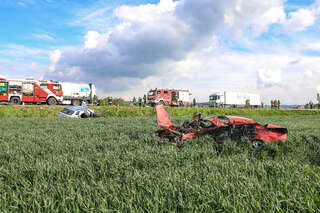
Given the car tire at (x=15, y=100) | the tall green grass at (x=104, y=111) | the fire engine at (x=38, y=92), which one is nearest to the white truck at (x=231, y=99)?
the tall green grass at (x=104, y=111)

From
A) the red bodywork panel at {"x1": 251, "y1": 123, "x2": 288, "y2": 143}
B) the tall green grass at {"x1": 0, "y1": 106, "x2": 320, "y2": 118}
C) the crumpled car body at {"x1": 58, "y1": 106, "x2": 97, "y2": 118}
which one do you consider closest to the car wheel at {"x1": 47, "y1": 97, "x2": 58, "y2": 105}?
the tall green grass at {"x1": 0, "y1": 106, "x2": 320, "y2": 118}

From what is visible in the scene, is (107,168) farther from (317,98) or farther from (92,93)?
(317,98)

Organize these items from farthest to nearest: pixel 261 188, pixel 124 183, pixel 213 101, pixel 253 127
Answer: pixel 213 101, pixel 253 127, pixel 124 183, pixel 261 188

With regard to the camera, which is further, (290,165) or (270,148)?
(270,148)

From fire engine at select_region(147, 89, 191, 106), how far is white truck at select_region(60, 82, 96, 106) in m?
10.1

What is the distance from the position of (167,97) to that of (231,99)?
1669 cm

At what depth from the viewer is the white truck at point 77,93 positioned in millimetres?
30336

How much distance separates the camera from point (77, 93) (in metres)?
31.5

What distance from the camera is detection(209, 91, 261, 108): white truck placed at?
153 feet

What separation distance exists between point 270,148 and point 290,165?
1.81 meters

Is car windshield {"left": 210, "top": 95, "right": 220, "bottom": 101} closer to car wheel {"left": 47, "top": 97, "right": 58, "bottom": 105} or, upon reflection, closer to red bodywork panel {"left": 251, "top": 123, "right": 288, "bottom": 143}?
car wheel {"left": 47, "top": 97, "right": 58, "bottom": 105}

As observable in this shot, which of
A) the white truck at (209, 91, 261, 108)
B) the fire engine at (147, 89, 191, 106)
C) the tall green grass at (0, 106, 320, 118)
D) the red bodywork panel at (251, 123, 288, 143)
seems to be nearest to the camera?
the red bodywork panel at (251, 123, 288, 143)

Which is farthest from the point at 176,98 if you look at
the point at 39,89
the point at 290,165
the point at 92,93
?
the point at 290,165

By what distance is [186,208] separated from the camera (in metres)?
2.27
